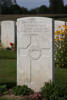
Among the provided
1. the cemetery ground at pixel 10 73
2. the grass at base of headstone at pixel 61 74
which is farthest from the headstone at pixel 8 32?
the grass at base of headstone at pixel 61 74

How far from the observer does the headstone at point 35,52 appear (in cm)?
581

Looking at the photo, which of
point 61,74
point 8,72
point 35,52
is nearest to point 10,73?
point 8,72

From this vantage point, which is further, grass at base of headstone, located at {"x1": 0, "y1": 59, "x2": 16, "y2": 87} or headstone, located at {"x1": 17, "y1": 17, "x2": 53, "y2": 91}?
grass at base of headstone, located at {"x1": 0, "y1": 59, "x2": 16, "y2": 87}

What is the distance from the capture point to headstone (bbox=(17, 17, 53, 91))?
5.81m

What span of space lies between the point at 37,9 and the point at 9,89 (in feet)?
66.8

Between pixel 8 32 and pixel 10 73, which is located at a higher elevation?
pixel 8 32

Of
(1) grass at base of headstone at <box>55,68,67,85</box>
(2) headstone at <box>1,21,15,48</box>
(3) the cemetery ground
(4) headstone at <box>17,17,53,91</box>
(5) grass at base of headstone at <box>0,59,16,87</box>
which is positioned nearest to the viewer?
(4) headstone at <box>17,17,53,91</box>

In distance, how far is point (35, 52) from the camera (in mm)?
5895

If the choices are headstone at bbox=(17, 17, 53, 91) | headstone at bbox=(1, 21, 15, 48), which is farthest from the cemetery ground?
headstone at bbox=(1, 21, 15, 48)

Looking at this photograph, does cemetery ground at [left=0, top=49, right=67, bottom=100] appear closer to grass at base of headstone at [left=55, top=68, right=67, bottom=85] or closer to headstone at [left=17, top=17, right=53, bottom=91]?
grass at base of headstone at [left=55, top=68, right=67, bottom=85]

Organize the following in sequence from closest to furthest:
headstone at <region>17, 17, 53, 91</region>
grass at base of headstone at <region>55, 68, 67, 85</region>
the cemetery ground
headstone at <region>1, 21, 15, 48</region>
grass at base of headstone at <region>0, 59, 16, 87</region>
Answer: headstone at <region>17, 17, 53, 91</region>, the cemetery ground, grass at base of headstone at <region>0, 59, 16, 87</region>, grass at base of headstone at <region>55, 68, 67, 85</region>, headstone at <region>1, 21, 15, 48</region>

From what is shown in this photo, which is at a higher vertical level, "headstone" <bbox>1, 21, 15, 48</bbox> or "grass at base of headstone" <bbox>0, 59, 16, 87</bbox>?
"headstone" <bbox>1, 21, 15, 48</bbox>

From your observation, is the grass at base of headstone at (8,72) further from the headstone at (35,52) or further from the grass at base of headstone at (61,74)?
the grass at base of headstone at (61,74)

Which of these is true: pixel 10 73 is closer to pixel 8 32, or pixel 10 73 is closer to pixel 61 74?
pixel 61 74
